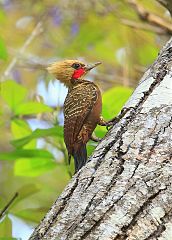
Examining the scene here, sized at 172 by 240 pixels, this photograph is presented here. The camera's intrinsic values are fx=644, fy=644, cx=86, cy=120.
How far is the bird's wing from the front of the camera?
3007mm

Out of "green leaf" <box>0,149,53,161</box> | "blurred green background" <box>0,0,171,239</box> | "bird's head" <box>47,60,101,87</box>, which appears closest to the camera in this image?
"green leaf" <box>0,149,53,161</box>

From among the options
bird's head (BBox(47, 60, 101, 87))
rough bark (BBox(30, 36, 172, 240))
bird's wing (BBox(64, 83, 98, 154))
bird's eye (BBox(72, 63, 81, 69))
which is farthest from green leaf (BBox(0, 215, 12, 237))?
bird's eye (BBox(72, 63, 81, 69))

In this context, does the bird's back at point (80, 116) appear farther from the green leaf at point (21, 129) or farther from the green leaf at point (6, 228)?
the green leaf at point (6, 228)

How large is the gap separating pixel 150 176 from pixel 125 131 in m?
0.24

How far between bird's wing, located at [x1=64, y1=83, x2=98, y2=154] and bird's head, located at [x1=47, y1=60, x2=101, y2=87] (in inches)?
12.8

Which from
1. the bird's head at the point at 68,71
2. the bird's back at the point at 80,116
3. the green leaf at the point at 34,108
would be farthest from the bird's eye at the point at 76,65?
the green leaf at the point at 34,108

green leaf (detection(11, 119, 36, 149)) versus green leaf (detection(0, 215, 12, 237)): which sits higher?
green leaf (detection(11, 119, 36, 149))

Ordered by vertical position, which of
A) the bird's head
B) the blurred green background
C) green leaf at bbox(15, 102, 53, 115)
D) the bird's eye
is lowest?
green leaf at bbox(15, 102, 53, 115)

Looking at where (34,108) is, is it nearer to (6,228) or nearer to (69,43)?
(6,228)


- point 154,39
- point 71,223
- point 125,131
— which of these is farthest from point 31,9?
point 71,223

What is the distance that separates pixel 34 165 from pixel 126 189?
1317 mm

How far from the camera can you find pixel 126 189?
5.47 ft

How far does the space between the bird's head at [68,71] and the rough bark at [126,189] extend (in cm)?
161

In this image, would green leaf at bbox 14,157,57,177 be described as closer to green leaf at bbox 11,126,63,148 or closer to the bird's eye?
green leaf at bbox 11,126,63,148
